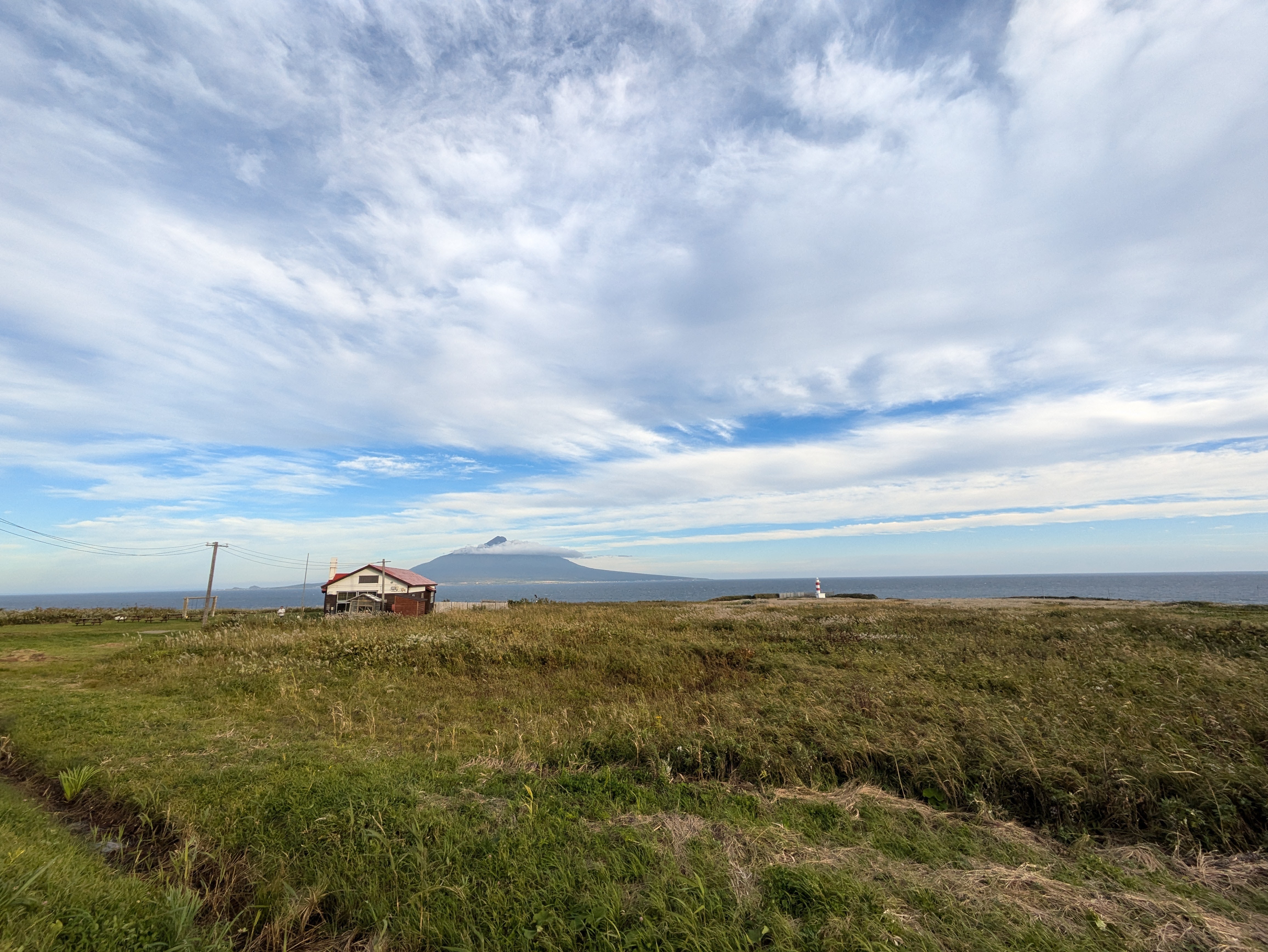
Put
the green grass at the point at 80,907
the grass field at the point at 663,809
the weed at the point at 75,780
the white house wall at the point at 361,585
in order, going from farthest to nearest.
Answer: the white house wall at the point at 361,585, the weed at the point at 75,780, the grass field at the point at 663,809, the green grass at the point at 80,907

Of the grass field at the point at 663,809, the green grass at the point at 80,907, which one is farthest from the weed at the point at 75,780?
the green grass at the point at 80,907

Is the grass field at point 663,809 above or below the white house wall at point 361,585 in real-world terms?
below

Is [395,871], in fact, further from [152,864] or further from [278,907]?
[152,864]

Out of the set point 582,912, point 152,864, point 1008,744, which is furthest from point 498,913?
point 1008,744

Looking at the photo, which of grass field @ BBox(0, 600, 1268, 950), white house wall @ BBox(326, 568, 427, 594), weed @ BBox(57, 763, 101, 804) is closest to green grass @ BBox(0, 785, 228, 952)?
grass field @ BBox(0, 600, 1268, 950)

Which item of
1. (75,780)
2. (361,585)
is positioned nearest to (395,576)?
(361,585)

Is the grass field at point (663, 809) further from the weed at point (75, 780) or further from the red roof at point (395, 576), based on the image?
the red roof at point (395, 576)

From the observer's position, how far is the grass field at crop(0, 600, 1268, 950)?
190 inches

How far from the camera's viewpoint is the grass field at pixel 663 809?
15.8 ft

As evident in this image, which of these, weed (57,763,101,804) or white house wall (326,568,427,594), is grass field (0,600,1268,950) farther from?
white house wall (326,568,427,594)

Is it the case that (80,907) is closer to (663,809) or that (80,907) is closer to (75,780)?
(75,780)

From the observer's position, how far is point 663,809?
23.8 ft

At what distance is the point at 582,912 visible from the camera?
5078 mm

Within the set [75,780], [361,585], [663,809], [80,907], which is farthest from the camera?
[361,585]
